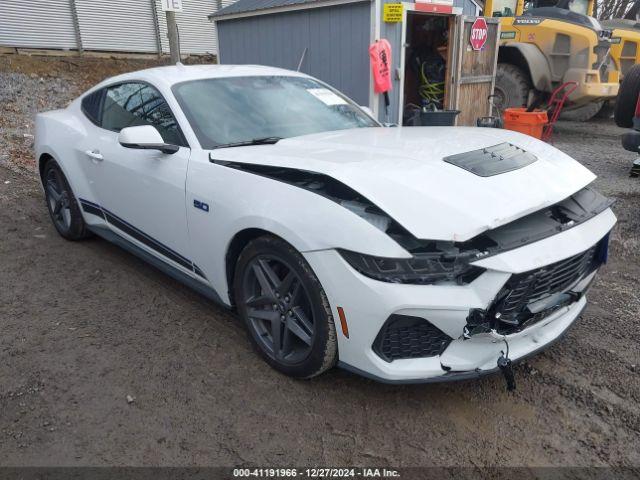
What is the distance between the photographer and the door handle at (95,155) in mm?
3717

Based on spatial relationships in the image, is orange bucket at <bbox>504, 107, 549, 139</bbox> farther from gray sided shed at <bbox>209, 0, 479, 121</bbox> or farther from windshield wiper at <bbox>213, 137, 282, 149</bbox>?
windshield wiper at <bbox>213, 137, 282, 149</bbox>

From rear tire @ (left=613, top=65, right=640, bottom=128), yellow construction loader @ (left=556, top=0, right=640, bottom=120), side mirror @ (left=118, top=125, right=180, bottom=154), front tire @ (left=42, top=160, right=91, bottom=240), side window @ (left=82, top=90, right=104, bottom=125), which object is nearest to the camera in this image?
side mirror @ (left=118, top=125, right=180, bottom=154)

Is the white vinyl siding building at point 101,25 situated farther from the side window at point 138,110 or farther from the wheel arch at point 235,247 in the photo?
the wheel arch at point 235,247

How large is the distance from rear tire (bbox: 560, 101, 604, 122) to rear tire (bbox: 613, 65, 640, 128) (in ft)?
16.3

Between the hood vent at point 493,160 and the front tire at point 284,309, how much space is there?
0.92 meters

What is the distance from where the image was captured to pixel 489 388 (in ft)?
8.57

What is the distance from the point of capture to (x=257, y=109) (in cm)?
337

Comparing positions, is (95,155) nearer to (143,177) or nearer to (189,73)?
(143,177)

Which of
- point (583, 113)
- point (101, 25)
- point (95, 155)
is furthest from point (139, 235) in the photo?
point (101, 25)

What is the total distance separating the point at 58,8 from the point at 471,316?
14342 millimetres

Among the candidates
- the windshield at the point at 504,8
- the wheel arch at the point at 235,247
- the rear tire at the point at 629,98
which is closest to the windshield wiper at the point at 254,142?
the wheel arch at the point at 235,247

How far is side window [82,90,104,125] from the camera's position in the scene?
407 centimetres

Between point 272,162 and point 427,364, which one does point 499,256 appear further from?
point 272,162

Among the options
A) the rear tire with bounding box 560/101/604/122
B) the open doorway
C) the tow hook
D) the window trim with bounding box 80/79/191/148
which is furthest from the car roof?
the rear tire with bounding box 560/101/604/122
